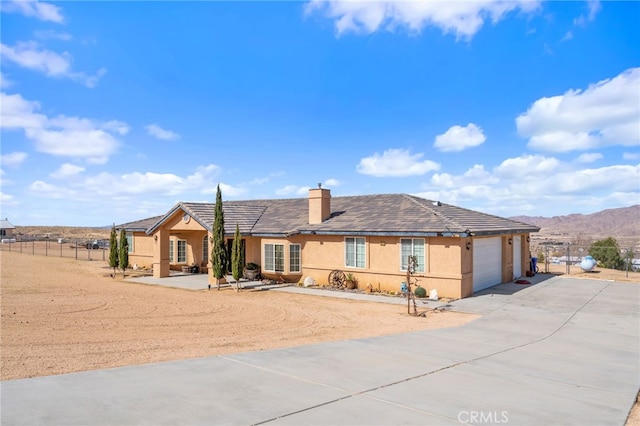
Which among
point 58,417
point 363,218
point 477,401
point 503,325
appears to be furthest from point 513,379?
point 363,218

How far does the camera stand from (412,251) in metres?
20.3

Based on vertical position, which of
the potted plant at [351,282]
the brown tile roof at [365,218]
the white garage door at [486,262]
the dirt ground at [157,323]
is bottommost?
the dirt ground at [157,323]

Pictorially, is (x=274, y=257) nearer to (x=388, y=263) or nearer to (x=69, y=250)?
(x=388, y=263)

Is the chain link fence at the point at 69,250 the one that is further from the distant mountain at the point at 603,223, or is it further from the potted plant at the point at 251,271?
the distant mountain at the point at 603,223

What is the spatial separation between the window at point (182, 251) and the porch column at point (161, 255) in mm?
2972

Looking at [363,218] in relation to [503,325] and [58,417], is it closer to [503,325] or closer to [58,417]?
[503,325]

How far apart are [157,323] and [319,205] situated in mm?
12464

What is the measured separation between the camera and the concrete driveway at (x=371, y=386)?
6.32 meters

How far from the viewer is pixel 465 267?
19.4m

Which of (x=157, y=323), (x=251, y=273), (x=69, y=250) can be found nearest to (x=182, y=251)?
(x=251, y=273)

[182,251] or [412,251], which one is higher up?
[412,251]

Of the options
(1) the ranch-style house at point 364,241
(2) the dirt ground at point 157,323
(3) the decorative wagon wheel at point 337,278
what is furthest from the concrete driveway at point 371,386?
(3) the decorative wagon wheel at point 337,278

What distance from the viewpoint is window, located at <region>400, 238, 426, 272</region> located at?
65.9 ft

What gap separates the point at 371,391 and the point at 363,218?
53.4 feet
